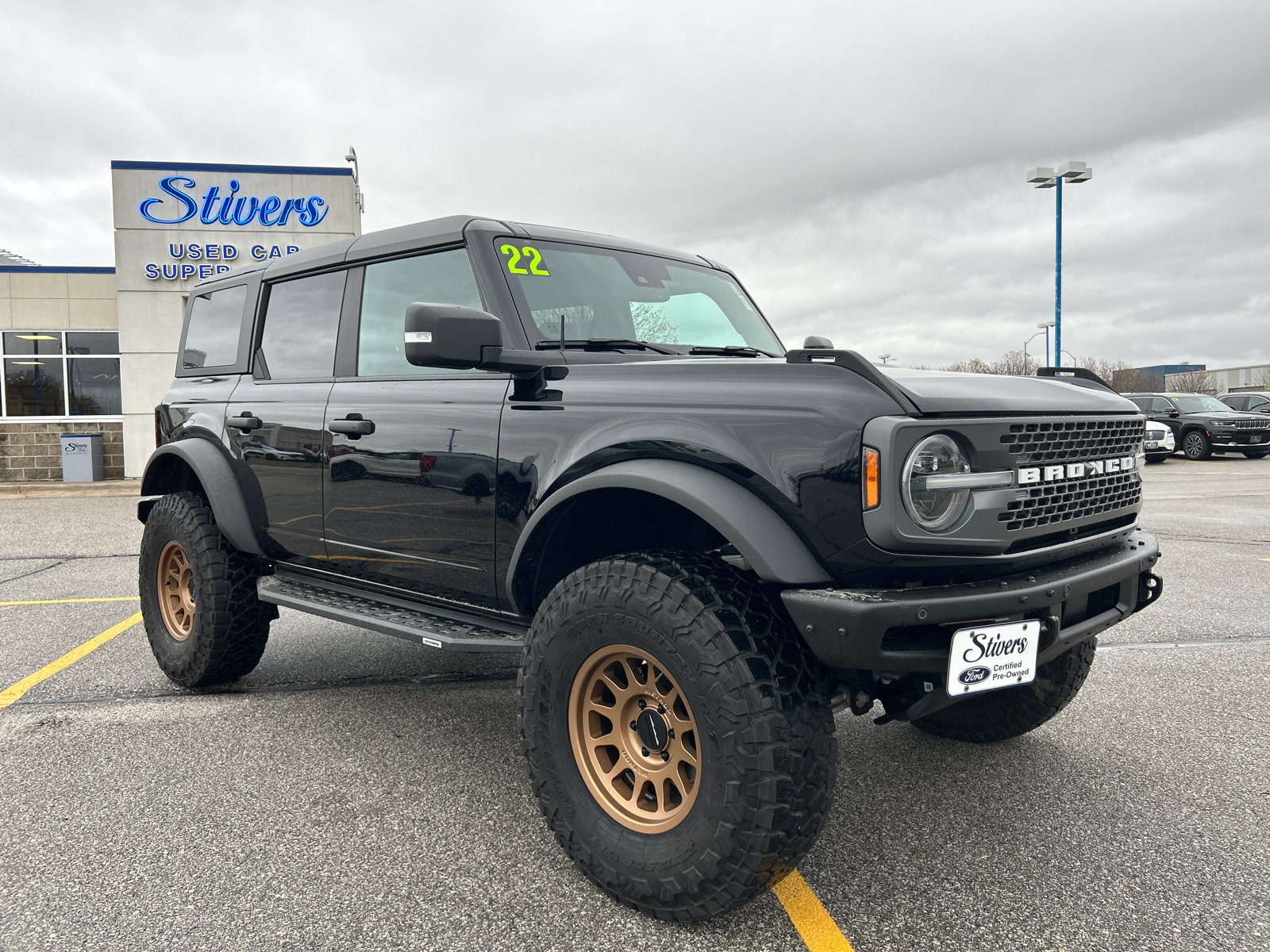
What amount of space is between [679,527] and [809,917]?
121 cm

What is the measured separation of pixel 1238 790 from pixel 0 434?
22873mm

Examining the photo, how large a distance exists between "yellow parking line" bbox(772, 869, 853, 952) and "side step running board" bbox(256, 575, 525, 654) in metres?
1.04

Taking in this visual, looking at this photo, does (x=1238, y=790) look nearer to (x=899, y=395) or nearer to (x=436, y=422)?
(x=899, y=395)

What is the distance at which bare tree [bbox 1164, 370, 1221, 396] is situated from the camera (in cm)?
5812

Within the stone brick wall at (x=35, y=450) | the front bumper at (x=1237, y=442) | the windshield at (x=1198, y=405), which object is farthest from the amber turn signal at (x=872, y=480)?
the windshield at (x=1198, y=405)

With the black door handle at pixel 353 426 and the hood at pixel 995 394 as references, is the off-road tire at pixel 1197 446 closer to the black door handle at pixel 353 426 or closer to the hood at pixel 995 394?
the hood at pixel 995 394

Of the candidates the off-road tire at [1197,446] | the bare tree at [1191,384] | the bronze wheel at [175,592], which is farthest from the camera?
the bare tree at [1191,384]

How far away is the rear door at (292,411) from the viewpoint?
3.65 meters

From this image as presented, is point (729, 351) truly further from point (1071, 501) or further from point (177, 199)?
point (177, 199)

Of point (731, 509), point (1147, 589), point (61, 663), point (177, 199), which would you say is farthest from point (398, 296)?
point (177, 199)

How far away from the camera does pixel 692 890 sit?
2.20m

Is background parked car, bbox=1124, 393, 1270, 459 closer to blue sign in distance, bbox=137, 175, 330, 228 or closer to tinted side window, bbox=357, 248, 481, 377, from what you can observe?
blue sign in distance, bbox=137, 175, 330, 228

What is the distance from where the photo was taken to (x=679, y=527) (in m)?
2.95

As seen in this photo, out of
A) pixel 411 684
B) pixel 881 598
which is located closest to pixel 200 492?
pixel 411 684
